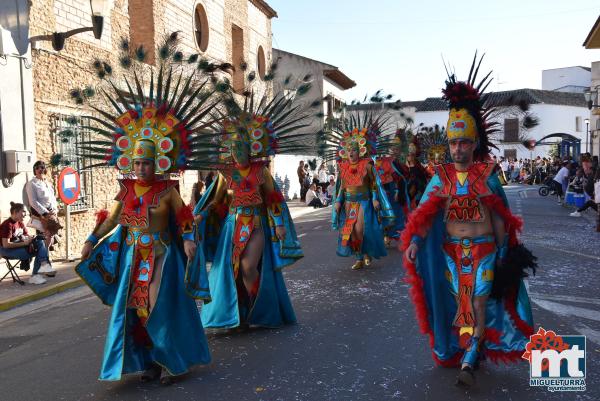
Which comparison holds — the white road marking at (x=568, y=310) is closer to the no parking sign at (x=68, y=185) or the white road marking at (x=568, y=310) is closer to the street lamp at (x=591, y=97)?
the no parking sign at (x=68, y=185)

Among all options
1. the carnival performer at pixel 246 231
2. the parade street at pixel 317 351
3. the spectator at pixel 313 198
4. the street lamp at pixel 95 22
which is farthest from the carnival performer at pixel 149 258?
the spectator at pixel 313 198

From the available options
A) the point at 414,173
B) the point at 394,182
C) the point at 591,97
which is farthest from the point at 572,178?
the point at 394,182

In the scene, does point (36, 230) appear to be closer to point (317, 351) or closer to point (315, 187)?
point (317, 351)

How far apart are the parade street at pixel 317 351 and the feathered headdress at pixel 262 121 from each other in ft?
5.74

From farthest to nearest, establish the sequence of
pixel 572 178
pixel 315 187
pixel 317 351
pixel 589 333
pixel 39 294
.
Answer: pixel 315 187 → pixel 572 178 → pixel 39 294 → pixel 589 333 → pixel 317 351

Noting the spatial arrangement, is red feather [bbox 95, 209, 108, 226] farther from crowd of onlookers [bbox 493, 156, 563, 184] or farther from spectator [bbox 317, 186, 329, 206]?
crowd of onlookers [bbox 493, 156, 563, 184]

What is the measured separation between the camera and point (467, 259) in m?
4.24

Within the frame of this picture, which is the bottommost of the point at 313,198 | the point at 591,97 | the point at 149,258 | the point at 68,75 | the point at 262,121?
the point at 313,198

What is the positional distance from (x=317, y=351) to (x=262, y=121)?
7.86 feet

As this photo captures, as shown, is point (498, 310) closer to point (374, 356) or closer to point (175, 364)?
point (374, 356)

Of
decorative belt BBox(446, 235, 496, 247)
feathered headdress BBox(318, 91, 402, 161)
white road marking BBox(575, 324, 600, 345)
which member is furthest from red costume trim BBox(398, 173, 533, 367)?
feathered headdress BBox(318, 91, 402, 161)

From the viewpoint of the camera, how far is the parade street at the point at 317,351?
4129 mm

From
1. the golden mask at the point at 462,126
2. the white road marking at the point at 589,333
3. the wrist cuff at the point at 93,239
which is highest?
the golden mask at the point at 462,126

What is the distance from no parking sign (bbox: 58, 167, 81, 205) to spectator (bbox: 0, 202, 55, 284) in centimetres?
100
